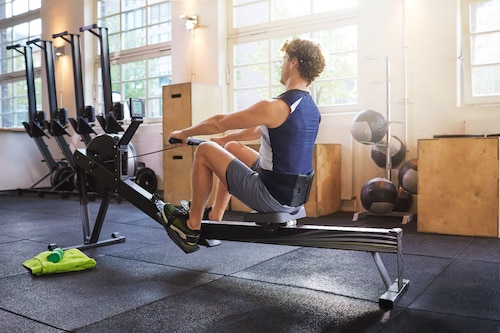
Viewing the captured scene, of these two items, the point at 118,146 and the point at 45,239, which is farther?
the point at 45,239

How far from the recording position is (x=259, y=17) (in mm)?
5711

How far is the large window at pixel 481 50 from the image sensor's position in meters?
4.16

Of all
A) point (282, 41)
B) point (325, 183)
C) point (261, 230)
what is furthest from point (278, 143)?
point (282, 41)

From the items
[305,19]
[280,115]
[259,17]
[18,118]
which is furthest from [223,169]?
[18,118]

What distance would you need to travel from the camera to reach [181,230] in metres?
2.58

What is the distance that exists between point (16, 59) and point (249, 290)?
7.90m

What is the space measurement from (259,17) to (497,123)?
2939 millimetres

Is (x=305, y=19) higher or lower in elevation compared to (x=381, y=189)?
higher

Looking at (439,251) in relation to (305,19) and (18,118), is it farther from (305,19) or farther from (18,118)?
(18,118)

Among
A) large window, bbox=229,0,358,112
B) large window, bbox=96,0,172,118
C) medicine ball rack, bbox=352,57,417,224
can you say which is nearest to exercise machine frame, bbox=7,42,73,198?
large window, bbox=96,0,172,118

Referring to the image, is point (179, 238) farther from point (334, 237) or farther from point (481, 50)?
point (481, 50)

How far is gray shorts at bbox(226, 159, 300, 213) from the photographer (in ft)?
7.43

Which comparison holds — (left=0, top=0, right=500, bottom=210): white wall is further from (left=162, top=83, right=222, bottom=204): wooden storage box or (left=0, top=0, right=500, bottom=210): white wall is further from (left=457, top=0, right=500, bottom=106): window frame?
(left=162, top=83, right=222, bottom=204): wooden storage box

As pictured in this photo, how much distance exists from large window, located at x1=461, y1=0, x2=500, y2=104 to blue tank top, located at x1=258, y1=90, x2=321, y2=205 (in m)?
2.63
